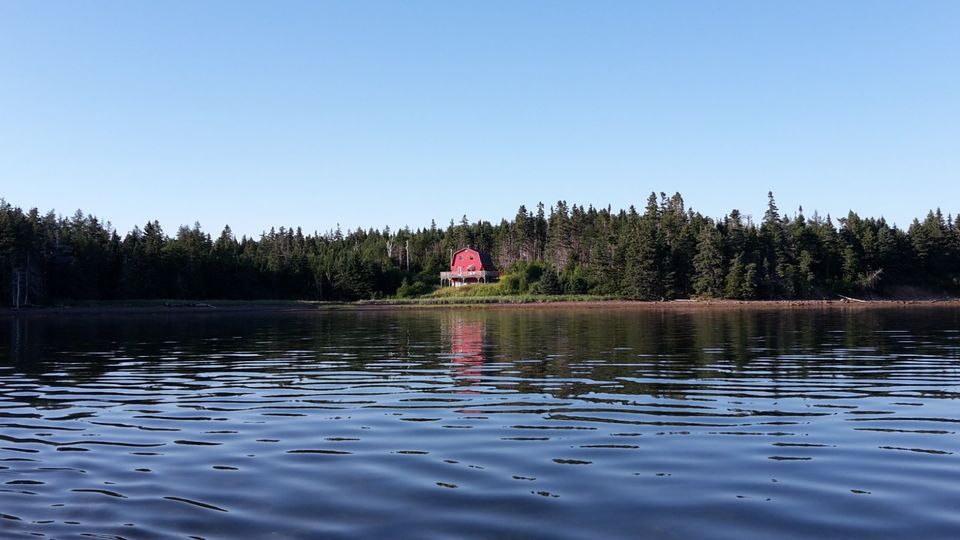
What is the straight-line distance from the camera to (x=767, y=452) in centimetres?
1178

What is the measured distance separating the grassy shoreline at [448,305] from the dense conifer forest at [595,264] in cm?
541

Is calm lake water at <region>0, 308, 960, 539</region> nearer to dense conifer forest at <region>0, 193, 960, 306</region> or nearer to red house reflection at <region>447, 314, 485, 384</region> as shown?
red house reflection at <region>447, 314, 485, 384</region>

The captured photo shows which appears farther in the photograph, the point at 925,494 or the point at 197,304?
the point at 197,304

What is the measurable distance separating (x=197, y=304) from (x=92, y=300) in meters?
14.4

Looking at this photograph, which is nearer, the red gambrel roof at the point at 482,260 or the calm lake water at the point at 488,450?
the calm lake water at the point at 488,450

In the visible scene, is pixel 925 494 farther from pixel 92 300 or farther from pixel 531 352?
pixel 92 300

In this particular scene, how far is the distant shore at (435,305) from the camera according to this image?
3630 inches

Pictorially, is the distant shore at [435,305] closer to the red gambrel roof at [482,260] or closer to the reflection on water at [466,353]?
the red gambrel roof at [482,260]

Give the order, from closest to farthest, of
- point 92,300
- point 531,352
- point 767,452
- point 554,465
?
1. point 554,465
2. point 767,452
3. point 531,352
4. point 92,300

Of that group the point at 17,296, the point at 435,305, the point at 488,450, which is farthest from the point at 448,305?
the point at 488,450

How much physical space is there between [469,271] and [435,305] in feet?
91.5

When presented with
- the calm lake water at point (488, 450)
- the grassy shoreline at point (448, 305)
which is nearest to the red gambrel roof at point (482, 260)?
the grassy shoreline at point (448, 305)

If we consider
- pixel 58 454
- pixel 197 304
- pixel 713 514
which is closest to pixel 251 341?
pixel 58 454

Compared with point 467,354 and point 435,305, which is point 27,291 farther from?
point 467,354
